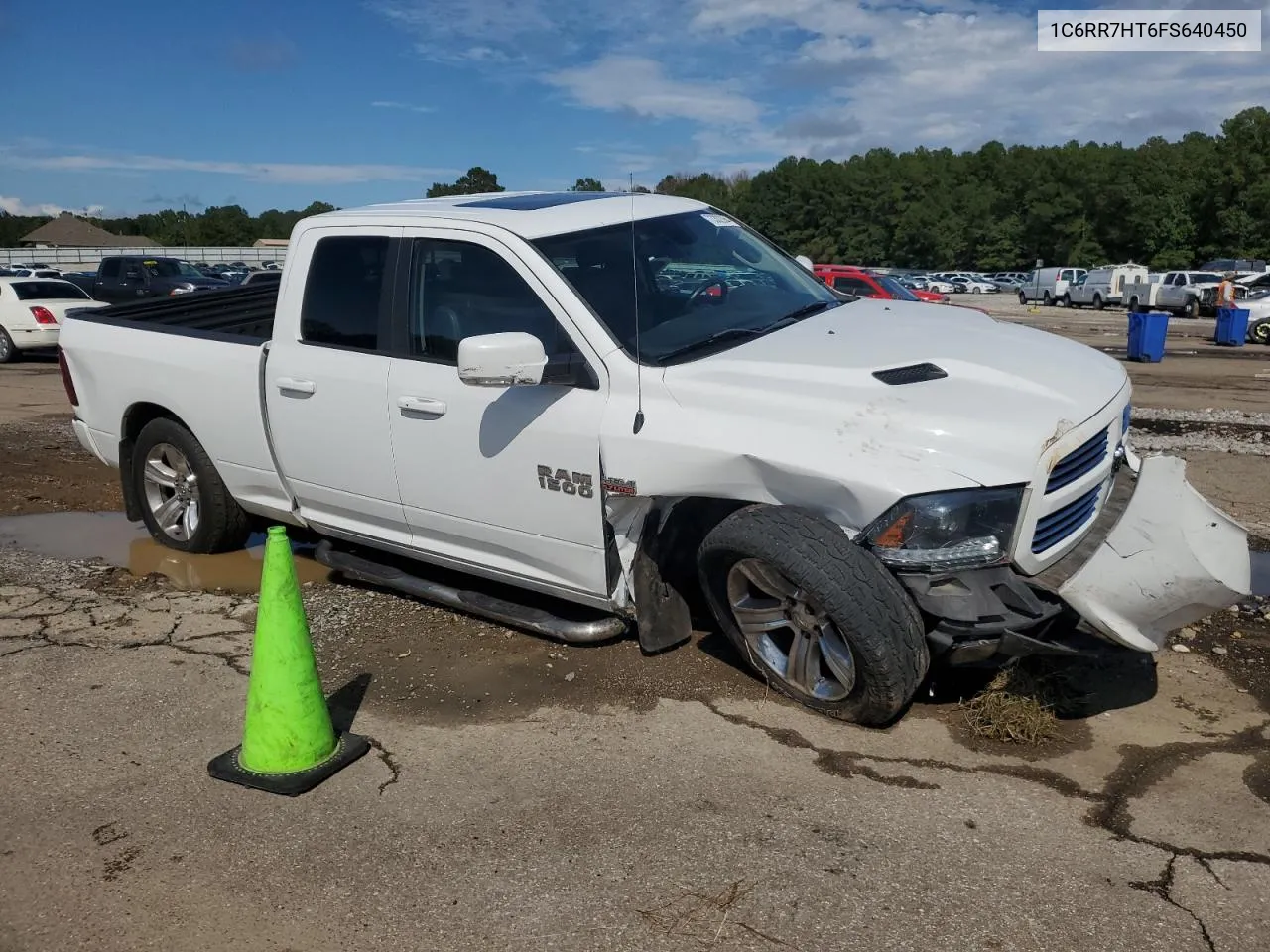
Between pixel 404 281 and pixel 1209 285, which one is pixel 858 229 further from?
pixel 404 281

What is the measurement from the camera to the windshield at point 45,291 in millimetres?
18198

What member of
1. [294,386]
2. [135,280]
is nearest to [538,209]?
[294,386]

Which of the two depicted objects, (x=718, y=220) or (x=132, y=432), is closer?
(x=718, y=220)

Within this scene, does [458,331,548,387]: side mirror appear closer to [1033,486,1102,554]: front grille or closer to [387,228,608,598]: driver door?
[387,228,608,598]: driver door

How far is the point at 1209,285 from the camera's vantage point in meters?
33.3

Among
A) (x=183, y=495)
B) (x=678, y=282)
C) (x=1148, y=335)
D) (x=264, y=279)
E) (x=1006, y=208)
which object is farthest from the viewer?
(x=1006, y=208)

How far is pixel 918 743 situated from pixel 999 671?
585 millimetres

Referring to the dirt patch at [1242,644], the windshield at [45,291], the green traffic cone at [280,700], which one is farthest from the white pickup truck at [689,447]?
the windshield at [45,291]

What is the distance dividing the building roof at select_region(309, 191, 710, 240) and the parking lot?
1.91 m

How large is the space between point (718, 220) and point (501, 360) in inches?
79.3

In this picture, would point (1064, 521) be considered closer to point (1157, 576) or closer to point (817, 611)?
point (1157, 576)

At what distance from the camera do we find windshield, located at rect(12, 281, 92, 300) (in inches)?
716

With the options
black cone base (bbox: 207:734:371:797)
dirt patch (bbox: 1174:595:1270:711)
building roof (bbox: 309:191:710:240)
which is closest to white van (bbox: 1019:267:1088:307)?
dirt patch (bbox: 1174:595:1270:711)

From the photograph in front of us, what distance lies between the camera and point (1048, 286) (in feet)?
152
